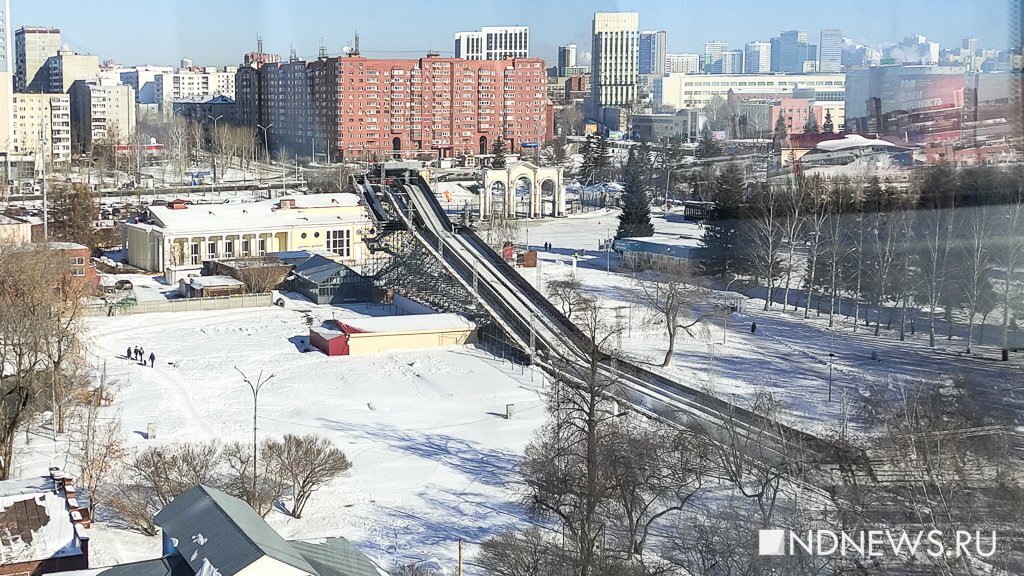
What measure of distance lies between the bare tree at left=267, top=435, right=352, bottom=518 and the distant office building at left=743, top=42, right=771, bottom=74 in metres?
5.41

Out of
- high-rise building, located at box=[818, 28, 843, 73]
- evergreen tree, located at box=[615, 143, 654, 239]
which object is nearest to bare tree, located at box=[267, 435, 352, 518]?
high-rise building, located at box=[818, 28, 843, 73]

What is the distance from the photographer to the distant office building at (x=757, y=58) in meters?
8.72

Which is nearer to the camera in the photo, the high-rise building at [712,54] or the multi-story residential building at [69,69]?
the high-rise building at [712,54]

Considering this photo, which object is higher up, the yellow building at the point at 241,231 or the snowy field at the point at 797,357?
the yellow building at the point at 241,231

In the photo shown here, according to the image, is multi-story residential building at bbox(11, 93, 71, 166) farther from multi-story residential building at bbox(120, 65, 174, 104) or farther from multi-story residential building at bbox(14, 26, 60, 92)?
multi-story residential building at bbox(120, 65, 174, 104)

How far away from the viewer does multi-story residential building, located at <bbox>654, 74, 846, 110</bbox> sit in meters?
8.51

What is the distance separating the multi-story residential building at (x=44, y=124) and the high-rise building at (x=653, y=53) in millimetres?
7528

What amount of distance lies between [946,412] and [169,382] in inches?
126

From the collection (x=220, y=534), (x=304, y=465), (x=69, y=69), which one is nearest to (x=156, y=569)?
(x=220, y=534)

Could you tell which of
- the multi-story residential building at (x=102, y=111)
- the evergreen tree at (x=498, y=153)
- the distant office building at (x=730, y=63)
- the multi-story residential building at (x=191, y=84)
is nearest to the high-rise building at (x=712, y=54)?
the distant office building at (x=730, y=63)

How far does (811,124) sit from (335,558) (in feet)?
24.7

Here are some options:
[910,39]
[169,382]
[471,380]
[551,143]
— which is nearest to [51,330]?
[169,382]

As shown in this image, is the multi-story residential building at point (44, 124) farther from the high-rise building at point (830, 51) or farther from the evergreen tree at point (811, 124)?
the high-rise building at point (830, 51)

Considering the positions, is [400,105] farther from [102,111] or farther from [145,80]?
[145,80]
